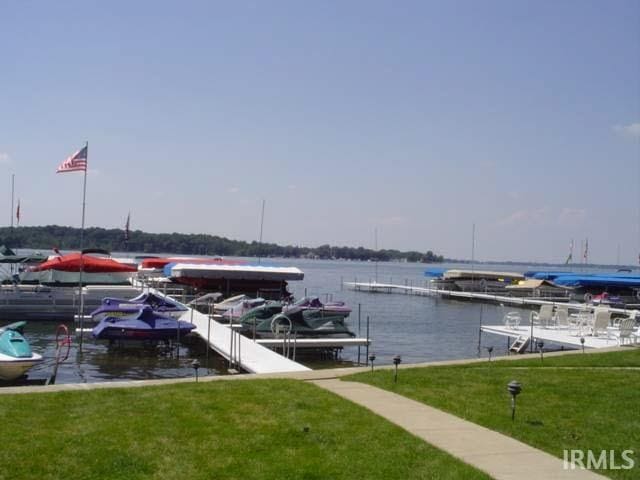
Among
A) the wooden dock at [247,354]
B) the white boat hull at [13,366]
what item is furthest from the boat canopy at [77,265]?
the white boat hull at [13,366]

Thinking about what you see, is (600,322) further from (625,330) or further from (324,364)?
(324,364)

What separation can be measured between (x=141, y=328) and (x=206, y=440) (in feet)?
64.6

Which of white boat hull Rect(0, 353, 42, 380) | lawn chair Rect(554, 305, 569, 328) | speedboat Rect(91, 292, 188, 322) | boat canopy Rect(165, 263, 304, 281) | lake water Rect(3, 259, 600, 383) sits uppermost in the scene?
boat canopy Rect(165, 263, 304, 281)

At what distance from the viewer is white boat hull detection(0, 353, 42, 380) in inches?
806

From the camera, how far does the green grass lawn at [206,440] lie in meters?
8.45

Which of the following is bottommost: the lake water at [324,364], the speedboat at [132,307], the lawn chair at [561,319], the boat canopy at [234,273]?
the lake water at [324,364]

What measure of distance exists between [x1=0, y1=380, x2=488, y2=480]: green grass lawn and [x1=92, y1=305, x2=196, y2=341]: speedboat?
15.7 m

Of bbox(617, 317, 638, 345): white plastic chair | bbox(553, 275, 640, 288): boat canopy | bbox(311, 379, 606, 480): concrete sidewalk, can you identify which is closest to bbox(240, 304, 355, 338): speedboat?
bbox(617, 317, 638, 345): white plastic chair

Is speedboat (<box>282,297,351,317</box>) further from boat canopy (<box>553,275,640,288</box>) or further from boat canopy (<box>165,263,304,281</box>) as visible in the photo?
boat canopy (<box>553,275,640,288</box>)

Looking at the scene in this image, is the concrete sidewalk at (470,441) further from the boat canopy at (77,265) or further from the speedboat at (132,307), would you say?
the boat canopy at (77,265)

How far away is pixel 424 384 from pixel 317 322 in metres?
17.7

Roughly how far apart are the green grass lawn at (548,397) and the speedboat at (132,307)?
750 inches

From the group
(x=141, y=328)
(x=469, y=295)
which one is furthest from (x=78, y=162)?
(x=469, y=295)

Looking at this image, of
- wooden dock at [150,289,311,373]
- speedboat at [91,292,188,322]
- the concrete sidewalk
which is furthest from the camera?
speedboat at [91,292,188,322]
